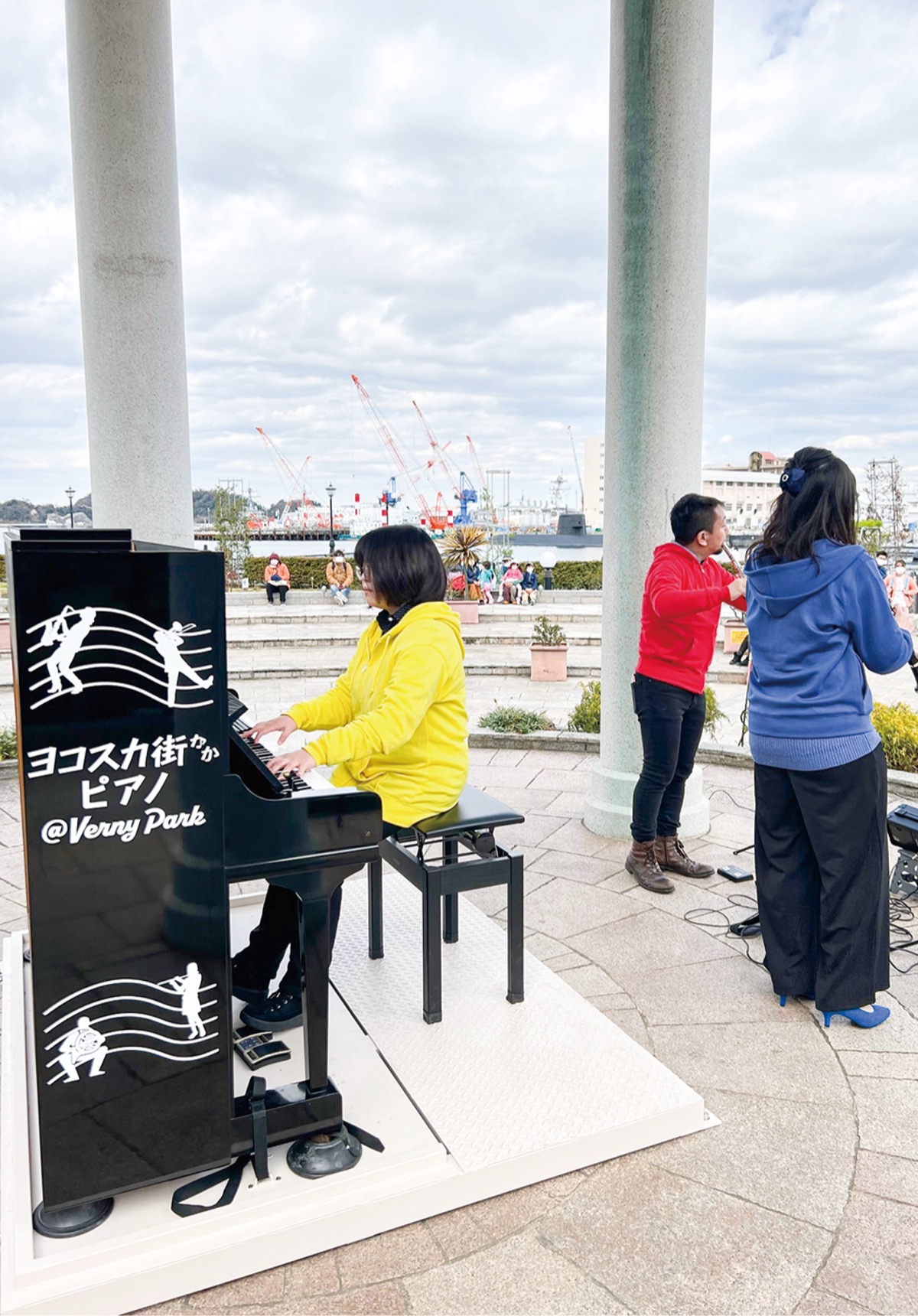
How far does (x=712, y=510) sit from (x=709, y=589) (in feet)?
1.39

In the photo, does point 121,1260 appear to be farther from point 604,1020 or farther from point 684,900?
point 684,900

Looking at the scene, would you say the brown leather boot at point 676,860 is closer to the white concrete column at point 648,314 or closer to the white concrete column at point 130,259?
the white concrete column at point 648,314

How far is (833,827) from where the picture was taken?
303cm

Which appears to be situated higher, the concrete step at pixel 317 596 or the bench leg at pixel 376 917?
Answer: the concrete step at pixel 317 596

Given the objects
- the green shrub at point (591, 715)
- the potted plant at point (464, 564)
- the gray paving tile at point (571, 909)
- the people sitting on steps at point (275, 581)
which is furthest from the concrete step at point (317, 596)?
the gray paving tile at point (571, 909)

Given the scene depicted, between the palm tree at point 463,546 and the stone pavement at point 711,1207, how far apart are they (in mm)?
14885

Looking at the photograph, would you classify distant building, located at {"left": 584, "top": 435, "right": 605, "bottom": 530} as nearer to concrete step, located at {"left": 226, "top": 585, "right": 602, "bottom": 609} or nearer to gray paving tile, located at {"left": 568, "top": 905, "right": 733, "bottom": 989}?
concrete step, located at {"left": 226, "top": 585, "right": 602, "bottom": 609}

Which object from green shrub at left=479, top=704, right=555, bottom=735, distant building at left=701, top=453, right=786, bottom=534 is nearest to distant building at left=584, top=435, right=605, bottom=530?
distant building at left=701, top=453, right=786, bottom=534

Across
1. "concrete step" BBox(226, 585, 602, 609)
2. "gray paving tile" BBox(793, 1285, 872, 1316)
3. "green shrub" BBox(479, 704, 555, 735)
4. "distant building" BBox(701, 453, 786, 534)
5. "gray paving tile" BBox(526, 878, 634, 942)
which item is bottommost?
"gray paving tile" BBox(793, 1285, 872, 1316)

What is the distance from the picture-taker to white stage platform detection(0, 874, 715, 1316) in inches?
78.9

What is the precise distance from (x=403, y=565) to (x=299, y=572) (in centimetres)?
2573

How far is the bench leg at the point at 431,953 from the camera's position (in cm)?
300

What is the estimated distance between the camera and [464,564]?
18781 mm

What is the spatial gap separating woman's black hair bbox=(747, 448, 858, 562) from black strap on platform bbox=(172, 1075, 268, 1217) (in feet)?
7.74
